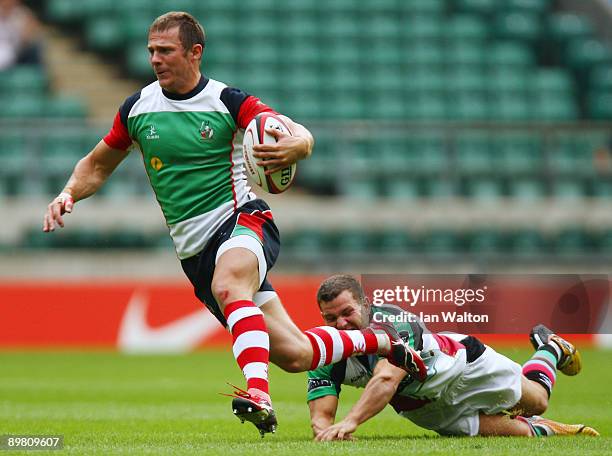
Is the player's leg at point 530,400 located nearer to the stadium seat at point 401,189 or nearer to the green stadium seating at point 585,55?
the stadium seat at point 401,189

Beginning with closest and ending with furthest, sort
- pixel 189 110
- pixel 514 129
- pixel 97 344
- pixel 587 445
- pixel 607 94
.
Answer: pixel 587 445
pixel 189 110
pixel 97 344
pixel 514 129
pixel 607 94

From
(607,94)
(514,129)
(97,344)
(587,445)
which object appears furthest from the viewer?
(607,94)

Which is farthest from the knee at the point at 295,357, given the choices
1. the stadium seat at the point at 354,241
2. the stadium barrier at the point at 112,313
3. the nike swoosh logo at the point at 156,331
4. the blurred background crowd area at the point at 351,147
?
the stadium seat at the point at 354,241

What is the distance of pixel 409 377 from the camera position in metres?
6.18

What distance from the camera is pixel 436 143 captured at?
1569 cm

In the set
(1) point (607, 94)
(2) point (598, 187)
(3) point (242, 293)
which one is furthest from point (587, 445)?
(1) point (607, 94)

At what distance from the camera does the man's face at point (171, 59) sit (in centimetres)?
611

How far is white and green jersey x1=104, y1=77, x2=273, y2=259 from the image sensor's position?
6.16 meters

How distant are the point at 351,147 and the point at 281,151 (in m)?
9.92

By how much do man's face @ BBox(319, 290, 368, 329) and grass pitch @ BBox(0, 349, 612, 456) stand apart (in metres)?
0.60

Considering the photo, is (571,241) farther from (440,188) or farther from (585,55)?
(585,55)

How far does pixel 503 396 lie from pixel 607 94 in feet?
45.9

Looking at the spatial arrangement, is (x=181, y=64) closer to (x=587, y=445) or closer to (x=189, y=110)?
(x=189, y=110)

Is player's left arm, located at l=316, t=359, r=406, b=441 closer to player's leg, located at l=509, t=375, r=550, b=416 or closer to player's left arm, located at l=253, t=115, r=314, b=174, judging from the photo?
player's leg, located at l=509, t=375, r=550, b=416
